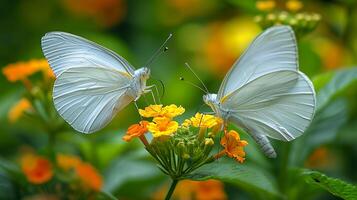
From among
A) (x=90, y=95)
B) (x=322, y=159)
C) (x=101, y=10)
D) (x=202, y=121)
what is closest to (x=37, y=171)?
(x=90, y=95)

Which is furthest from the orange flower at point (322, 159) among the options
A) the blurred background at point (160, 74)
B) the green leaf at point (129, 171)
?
the green leaf at point (129, 171)

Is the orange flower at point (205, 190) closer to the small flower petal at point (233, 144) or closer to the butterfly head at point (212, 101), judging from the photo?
the butterfly head at point (212, 101)

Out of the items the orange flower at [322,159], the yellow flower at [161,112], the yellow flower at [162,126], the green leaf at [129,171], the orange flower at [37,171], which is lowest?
the orange flower at [322,159]

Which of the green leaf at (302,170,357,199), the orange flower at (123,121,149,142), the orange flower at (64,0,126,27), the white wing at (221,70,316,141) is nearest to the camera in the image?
the green leaf at (302,170,357,199)

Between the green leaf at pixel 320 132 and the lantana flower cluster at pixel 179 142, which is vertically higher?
the lantana flower cluster at pixel 179 142

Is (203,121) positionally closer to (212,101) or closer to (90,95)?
(212,101)

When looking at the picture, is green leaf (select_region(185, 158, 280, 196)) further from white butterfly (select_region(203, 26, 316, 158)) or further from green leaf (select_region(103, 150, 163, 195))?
green leaf (select_region(103, 150, 163, 195))

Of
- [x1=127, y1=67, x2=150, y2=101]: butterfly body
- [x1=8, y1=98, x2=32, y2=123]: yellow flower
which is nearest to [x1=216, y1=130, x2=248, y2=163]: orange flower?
[x1=127, y1=67, x2=150, y2=101]: butterfly body

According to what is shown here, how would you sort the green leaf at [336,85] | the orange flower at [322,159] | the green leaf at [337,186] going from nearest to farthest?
1. the green leaf at [337,186]
2. the green leaf at [336,85]
3. the orange flower at [322,159]
